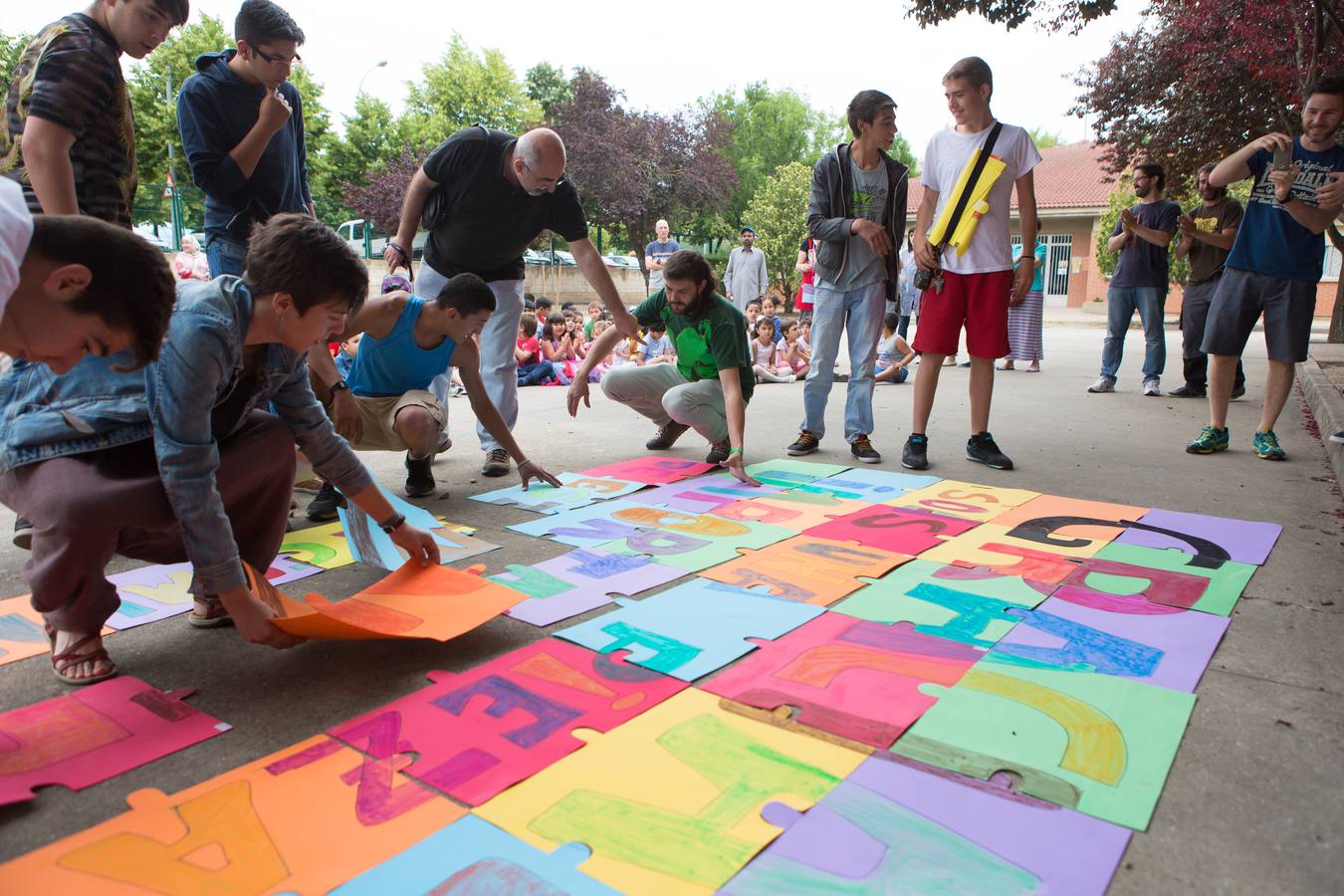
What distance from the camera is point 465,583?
7.36 ft

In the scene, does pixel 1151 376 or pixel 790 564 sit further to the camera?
pixel 1151 376

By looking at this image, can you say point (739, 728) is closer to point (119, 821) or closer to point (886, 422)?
point (119, 821)

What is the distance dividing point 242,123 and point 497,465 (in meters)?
1.74

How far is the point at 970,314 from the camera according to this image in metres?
4.20

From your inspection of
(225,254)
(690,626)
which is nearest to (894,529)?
(690,626)

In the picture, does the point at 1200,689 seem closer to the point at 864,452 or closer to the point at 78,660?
the point at 78,660

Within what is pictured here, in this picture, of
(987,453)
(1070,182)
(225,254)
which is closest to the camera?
(225,254)

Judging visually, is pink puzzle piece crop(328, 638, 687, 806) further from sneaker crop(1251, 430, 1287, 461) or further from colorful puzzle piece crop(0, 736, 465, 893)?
sneaker crop(1251, 430, 1287, 461)

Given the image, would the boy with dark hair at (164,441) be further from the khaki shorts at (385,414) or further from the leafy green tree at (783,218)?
the leafy green tree at (783,218)

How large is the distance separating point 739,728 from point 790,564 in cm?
109

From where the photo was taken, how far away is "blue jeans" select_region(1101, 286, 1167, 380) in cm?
706

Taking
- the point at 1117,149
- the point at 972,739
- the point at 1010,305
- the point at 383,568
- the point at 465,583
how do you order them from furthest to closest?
the point at 1117,149 < the point at 1010,305 < the point at 383,568 < the point at 465,583 < the point at 972,739

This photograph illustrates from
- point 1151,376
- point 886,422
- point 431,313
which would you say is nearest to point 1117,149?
point 1151,376

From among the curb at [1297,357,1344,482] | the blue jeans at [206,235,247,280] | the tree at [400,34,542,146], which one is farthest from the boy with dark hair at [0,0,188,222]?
the tree at [400,34,542,146]
